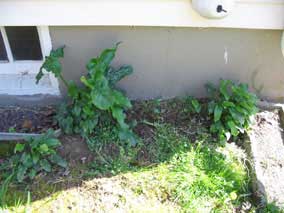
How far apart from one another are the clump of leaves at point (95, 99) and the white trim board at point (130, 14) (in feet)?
0.58

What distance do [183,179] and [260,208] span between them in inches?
16.7

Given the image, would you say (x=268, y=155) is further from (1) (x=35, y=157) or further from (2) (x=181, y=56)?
(1) (x=35, y=157)

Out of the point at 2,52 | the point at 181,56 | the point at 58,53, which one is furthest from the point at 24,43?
the point at 181,56

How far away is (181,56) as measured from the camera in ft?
7.93

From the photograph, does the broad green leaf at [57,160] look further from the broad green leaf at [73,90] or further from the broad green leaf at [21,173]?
the broad green leaf at [73,90]

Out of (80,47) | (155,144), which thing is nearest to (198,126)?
(155,144)

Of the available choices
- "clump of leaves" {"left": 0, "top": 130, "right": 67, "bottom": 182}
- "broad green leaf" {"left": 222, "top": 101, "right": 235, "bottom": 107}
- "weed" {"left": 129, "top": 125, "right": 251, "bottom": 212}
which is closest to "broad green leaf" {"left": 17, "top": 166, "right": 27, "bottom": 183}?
"clump of leaves" {"left": 0, "top": 130, "right": 67, "bottom": 182}

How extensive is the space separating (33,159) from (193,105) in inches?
39.6

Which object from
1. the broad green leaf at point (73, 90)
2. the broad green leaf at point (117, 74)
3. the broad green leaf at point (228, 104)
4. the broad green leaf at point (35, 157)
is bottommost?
the broad green leaf at point (35, 157)

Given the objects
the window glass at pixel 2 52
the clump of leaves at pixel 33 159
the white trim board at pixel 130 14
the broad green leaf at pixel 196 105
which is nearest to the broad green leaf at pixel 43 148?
the clump of leaves at pixel 33 159

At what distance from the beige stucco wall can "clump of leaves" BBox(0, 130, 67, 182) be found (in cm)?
53

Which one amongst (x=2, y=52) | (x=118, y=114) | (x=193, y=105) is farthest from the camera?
(x=2, y=52)

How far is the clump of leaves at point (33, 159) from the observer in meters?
2.13

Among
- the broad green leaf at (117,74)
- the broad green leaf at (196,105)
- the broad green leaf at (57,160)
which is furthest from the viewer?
the broad green leaf at (196,105)
